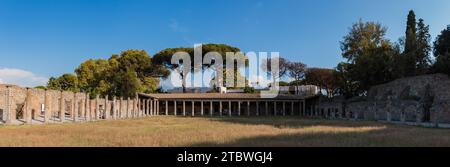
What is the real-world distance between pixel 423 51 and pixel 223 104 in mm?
40350

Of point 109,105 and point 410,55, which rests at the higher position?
point 410,55

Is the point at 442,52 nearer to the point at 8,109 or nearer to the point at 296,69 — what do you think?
the point at 296,69

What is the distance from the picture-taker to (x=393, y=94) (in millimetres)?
45406

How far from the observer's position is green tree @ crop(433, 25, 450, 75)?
41781 mm

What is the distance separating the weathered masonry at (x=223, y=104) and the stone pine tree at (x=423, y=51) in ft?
81.6

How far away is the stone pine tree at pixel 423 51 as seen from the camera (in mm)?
46250

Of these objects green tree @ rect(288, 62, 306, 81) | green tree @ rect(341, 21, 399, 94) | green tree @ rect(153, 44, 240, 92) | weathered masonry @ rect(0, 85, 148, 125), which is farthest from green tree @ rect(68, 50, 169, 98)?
green tree @ rect(341, 21, 399, 94)

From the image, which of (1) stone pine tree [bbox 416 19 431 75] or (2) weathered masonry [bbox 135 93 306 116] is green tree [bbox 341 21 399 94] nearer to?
(1) stone pine tree [bbox 416 19 431 75]

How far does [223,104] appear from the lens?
79562mm

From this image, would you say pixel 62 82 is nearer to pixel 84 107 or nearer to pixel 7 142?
pixel 84 107

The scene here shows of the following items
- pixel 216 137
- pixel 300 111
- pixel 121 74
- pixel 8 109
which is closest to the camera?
pixel 216 137

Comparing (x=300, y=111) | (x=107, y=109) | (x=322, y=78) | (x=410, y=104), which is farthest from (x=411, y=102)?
(x=322, y=78)
